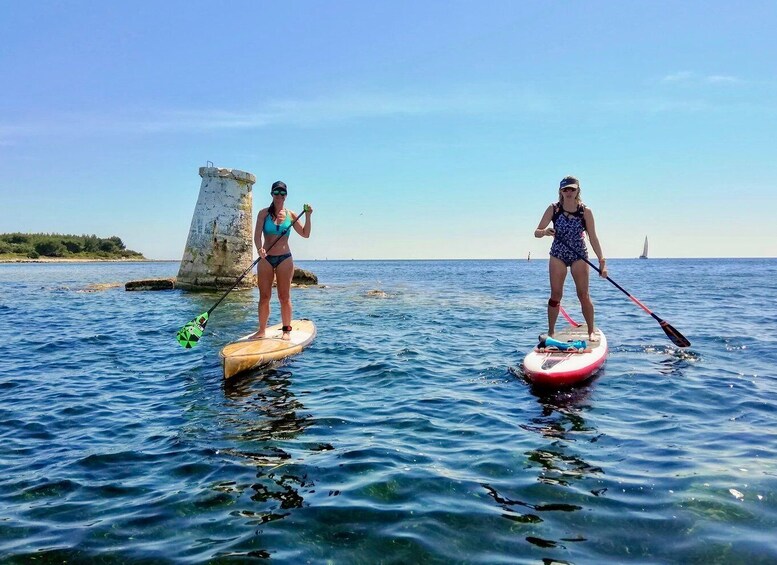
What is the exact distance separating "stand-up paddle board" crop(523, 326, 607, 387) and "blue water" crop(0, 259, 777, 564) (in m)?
0.20

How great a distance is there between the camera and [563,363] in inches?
307

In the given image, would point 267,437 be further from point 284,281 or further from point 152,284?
point 152,284

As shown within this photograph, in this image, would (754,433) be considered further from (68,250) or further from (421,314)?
(68,250)

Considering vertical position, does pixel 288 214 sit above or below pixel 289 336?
above

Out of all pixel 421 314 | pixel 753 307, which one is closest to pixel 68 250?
pixel 421 314

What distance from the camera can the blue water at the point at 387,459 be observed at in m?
3.59

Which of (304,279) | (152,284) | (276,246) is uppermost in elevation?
(276,246)

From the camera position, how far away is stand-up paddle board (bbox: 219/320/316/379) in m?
8.23

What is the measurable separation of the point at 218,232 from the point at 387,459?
21327 millimetres

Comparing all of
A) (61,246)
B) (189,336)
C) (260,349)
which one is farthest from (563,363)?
(61,246)

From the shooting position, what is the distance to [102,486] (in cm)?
449

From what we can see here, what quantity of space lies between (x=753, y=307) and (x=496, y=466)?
17.6 metres

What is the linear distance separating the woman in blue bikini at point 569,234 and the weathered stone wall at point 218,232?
18.3 metres

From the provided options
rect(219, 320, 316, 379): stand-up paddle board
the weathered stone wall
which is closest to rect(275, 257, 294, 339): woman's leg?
rect(219, 320, 316, 379): stand-up paddle board
